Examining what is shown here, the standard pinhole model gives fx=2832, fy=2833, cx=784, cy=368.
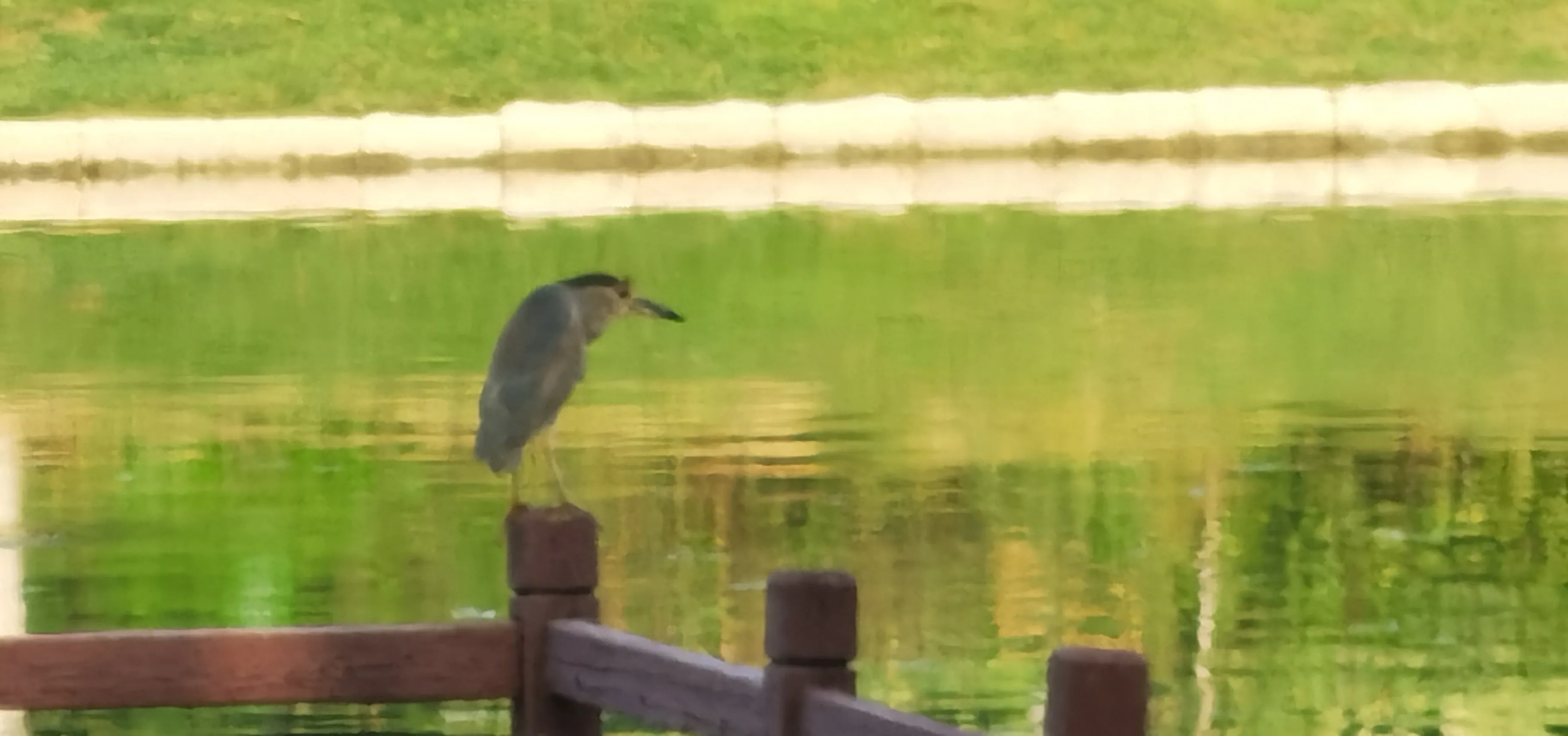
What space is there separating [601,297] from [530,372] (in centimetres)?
22

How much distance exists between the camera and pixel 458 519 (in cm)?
663

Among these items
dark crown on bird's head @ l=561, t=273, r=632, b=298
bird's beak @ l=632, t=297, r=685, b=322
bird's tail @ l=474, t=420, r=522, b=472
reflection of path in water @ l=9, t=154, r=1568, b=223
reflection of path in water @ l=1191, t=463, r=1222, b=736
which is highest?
reflection of path in water @ l=9, t=154, r=1568, b=223

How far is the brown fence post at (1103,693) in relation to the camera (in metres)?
2.22

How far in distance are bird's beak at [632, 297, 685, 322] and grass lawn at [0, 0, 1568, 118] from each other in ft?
48.3

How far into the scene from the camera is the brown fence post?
222cm

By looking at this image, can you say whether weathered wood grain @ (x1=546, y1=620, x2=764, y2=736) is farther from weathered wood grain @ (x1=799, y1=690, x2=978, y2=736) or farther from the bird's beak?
the bird's beak

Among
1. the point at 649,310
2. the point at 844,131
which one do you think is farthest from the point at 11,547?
the point at 844,131

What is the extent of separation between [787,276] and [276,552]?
19.3 feet

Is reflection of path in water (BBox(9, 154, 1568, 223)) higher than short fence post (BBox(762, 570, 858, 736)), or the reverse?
reflection of path in water (BBox(9, 154, 1568, 223))

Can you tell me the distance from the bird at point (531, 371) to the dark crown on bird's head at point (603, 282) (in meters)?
0.01

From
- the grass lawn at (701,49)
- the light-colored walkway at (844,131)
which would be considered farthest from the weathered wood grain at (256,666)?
the grass lawn at (701,49)

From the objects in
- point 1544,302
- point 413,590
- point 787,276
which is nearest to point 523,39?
point 787,276

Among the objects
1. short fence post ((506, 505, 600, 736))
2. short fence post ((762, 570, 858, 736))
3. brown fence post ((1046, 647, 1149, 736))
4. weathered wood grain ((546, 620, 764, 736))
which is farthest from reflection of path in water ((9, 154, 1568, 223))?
brown fence post ((1046, 647, 1149, 736))

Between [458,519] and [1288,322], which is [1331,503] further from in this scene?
[1288,322]
